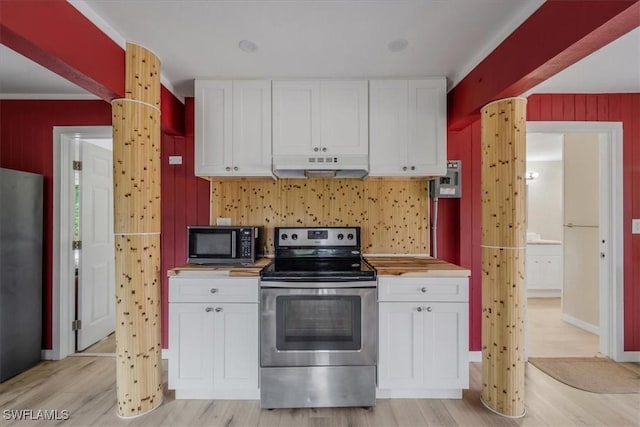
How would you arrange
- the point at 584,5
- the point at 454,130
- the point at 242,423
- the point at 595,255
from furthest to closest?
the point at 595,255 < the point at 454,130 < the point at 242,423 < the point at 584,5

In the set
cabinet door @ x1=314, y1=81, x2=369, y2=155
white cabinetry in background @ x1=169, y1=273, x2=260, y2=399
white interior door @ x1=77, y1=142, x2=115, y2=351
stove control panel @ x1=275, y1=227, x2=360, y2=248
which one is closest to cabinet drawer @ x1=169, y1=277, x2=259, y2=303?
white cabinetry in background @ x1=169, y1=273, x2=260, y2=399

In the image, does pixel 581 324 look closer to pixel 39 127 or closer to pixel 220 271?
pixel 220 271

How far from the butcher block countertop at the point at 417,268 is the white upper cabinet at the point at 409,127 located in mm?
708

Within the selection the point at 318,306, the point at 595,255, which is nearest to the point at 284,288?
the point at 318,306

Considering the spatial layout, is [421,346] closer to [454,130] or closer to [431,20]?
[454,130]

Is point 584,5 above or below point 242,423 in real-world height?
above

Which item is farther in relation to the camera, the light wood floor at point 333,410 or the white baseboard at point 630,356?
the white baseboard at point 630,356

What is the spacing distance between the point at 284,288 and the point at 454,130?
196cm

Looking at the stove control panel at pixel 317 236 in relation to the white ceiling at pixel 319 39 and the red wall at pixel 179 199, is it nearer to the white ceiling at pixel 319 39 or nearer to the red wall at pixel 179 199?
the red wall at pixel 179 199

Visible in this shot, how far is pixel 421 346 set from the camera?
2172 mm

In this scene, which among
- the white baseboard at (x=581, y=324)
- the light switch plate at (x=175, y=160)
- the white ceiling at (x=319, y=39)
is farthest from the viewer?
the white baseboard at (x=581, y=324)

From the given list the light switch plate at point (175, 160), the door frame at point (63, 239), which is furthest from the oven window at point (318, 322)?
the door frame at point (63, 239)

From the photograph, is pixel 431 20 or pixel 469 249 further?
pixel 469 249

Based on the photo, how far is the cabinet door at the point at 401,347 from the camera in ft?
7.11
